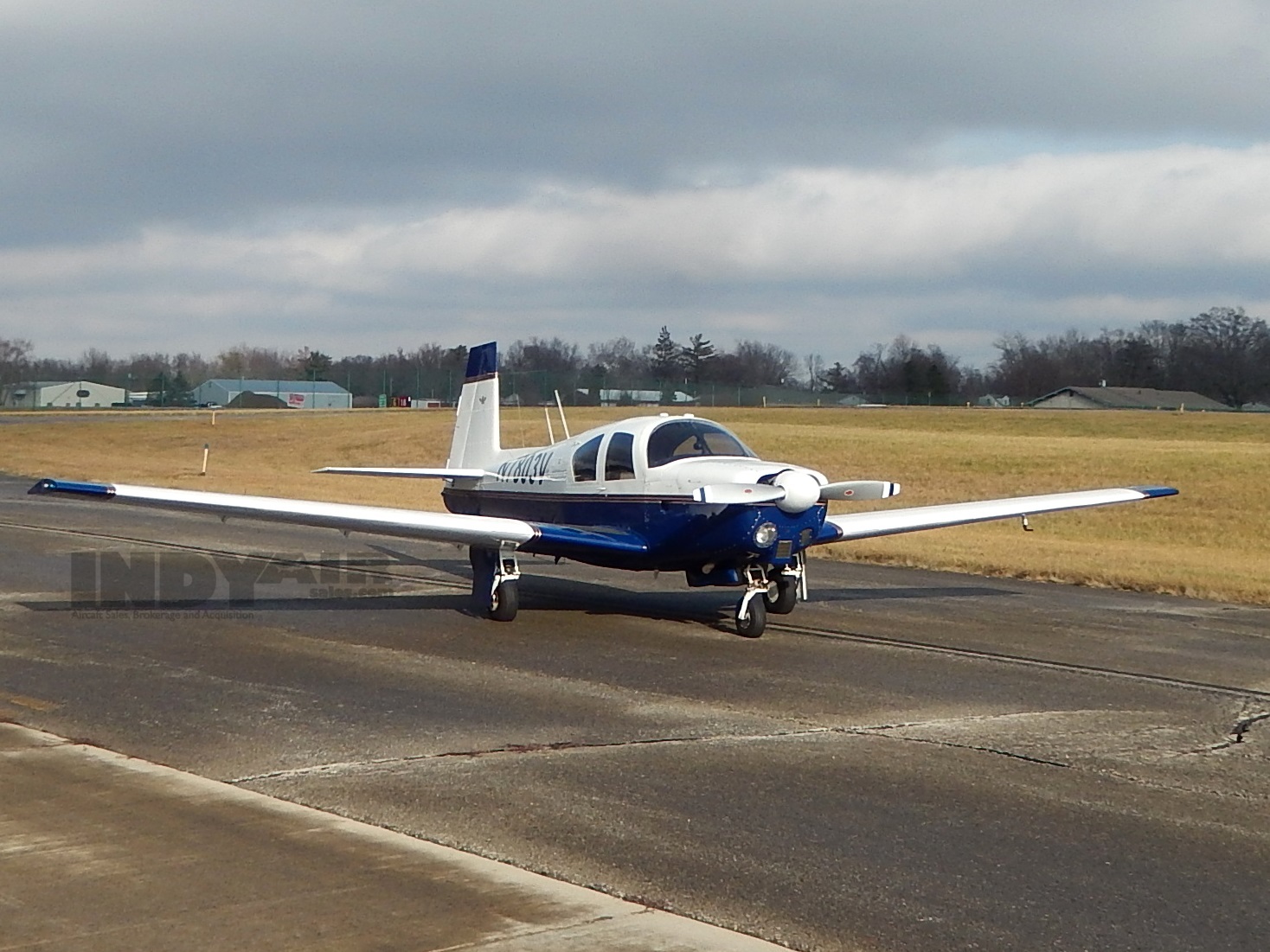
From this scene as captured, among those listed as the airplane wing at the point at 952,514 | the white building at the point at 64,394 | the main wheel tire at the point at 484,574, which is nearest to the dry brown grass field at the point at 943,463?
the airplane wing at the point at 952,514

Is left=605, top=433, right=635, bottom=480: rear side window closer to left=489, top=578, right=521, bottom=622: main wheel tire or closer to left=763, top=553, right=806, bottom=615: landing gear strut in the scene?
left=489, top=578, right=521, bottom=622: main wheel tire

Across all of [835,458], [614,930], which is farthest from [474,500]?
[835,458]

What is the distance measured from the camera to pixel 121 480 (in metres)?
34.7

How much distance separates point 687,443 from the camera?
547 inches

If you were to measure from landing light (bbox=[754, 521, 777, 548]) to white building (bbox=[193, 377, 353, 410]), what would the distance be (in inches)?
3563

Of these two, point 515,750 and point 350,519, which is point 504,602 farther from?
point 515,750

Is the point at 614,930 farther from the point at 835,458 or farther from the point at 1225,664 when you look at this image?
the point at 835,458

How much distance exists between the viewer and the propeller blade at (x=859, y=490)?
1288 centimetres

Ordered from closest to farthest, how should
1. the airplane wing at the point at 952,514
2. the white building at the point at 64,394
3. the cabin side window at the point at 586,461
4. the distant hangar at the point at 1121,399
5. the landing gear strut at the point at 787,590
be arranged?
the landing gear strut at the point at 787,590 < the cabin side window at the point at 586,461 < the airplane wing at the point at 952,514 < the white building at the point at 64,394 < the distant hangar at the point at 1121,399

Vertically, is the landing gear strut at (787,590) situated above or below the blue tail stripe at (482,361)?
below

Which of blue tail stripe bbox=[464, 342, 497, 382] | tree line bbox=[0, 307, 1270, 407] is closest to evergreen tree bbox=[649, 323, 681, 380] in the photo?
tree line bbox=[0, 307, 1270, 407]

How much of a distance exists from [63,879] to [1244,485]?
3401cm

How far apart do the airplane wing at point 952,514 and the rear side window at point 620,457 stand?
2105mm

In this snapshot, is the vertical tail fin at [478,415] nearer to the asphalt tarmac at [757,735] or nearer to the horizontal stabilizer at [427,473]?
the horizontal stabilizer at [427,473]
